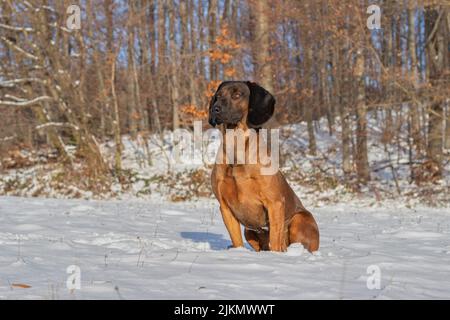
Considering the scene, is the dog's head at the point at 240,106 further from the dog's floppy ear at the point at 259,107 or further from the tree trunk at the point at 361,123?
the tree trunk at the point at 361,123

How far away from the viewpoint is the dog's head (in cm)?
492

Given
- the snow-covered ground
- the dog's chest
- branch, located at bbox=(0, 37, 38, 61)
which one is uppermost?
branch, located at bbox=(0, 37, 38, 61)

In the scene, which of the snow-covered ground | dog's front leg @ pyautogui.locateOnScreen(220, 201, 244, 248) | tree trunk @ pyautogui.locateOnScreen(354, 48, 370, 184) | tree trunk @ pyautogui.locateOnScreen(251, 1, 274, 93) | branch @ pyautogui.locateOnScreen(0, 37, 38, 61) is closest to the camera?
the snow-covered ground

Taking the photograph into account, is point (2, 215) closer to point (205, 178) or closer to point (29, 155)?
point (205, 178)

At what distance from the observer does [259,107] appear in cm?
500

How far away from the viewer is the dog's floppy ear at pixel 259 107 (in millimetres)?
4977

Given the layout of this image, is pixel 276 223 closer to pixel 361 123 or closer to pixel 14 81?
pixel 361 123

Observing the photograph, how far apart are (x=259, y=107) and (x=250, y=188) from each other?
793mm

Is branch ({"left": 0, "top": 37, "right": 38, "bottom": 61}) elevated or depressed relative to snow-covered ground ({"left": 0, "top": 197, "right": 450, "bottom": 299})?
elevated

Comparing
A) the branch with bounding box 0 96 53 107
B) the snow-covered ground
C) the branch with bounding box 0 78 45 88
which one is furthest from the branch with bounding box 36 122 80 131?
the snow-covered ground

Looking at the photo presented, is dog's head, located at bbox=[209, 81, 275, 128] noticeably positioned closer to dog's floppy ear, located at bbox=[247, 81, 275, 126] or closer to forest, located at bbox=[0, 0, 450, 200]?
dog's floppy ear, located at bbox=[247, 81, 275, 126]

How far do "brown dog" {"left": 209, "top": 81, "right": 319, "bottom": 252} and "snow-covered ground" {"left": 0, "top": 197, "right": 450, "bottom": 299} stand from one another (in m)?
0.29
